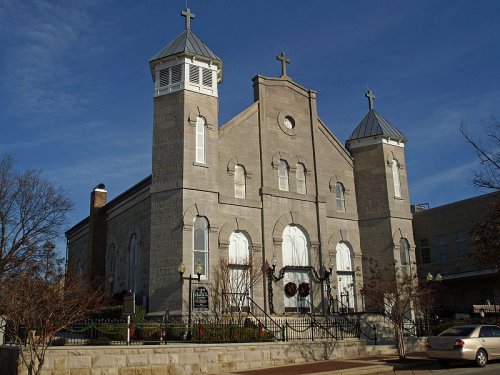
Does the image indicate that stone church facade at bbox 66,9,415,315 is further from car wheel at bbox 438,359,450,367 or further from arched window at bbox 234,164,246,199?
car wheel at bbox 438,359,450,367

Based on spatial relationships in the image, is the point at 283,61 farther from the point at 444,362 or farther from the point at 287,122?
the point at 444,362

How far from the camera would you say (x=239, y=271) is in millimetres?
28906

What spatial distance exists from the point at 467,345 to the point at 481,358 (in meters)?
0.78

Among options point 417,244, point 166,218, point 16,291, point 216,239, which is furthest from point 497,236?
point 417,244

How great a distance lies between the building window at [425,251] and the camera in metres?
38.7

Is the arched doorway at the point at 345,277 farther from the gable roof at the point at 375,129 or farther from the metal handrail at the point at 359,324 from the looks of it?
the gable roof at the point at 375,129

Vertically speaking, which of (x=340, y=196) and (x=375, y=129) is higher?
(x=375, y=129)

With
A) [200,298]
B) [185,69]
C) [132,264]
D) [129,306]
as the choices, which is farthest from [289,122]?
[129,306]

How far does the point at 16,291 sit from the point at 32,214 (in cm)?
2262

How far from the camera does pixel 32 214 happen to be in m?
38.1

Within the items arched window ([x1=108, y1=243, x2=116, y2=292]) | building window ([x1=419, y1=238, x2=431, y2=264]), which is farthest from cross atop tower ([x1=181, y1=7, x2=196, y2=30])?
building window ([x1=419, y1=238, x2=431, y2=264])

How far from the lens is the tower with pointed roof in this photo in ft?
114

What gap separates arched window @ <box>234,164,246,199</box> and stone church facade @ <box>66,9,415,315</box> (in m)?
0.06

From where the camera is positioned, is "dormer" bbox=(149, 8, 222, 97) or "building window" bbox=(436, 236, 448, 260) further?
"building window" bbox=(436, 236, 448, 260)
